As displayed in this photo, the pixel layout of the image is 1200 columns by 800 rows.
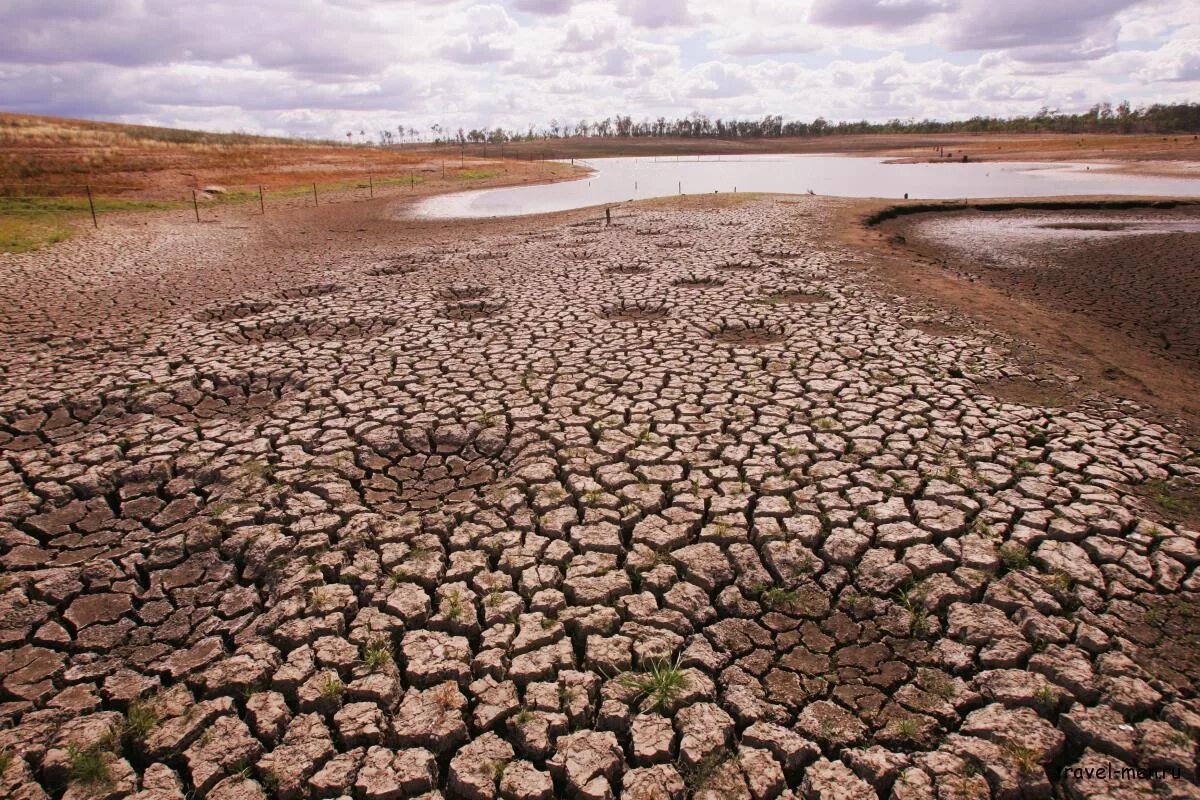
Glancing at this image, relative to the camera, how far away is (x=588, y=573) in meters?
3.73

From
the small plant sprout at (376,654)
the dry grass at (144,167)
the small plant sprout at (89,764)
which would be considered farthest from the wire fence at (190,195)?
the small plant sprout at (376,654)

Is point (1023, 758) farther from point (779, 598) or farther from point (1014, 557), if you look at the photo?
point (1014, 557)

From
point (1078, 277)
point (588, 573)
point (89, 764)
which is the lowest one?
point (89, 764)

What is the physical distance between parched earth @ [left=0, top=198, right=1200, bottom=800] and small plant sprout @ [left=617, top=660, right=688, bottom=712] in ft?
0.07

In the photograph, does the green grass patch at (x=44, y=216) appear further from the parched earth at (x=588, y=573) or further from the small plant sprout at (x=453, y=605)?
the small plant sprout at (x=453, y=605)

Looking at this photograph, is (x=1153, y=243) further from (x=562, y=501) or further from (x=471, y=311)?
(x=562, y=501)

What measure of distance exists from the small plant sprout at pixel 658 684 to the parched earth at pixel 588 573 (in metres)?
0.02

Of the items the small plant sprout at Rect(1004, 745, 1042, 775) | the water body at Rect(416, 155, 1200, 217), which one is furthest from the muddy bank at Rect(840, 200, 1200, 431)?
the water body at Rect(416, 155, 1200, 217)

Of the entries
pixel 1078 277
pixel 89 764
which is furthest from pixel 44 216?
pixel 1078 277

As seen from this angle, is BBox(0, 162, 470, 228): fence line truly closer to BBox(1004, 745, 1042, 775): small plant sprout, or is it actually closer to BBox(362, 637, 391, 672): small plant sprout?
BBox(362, 637, 391, 672): small plant sprout

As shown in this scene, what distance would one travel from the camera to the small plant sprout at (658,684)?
2.89 m

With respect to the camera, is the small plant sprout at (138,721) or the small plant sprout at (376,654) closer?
the small plant sprout at (138,721)

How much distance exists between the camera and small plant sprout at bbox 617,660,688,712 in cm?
289

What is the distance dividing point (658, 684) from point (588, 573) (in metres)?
0.89
